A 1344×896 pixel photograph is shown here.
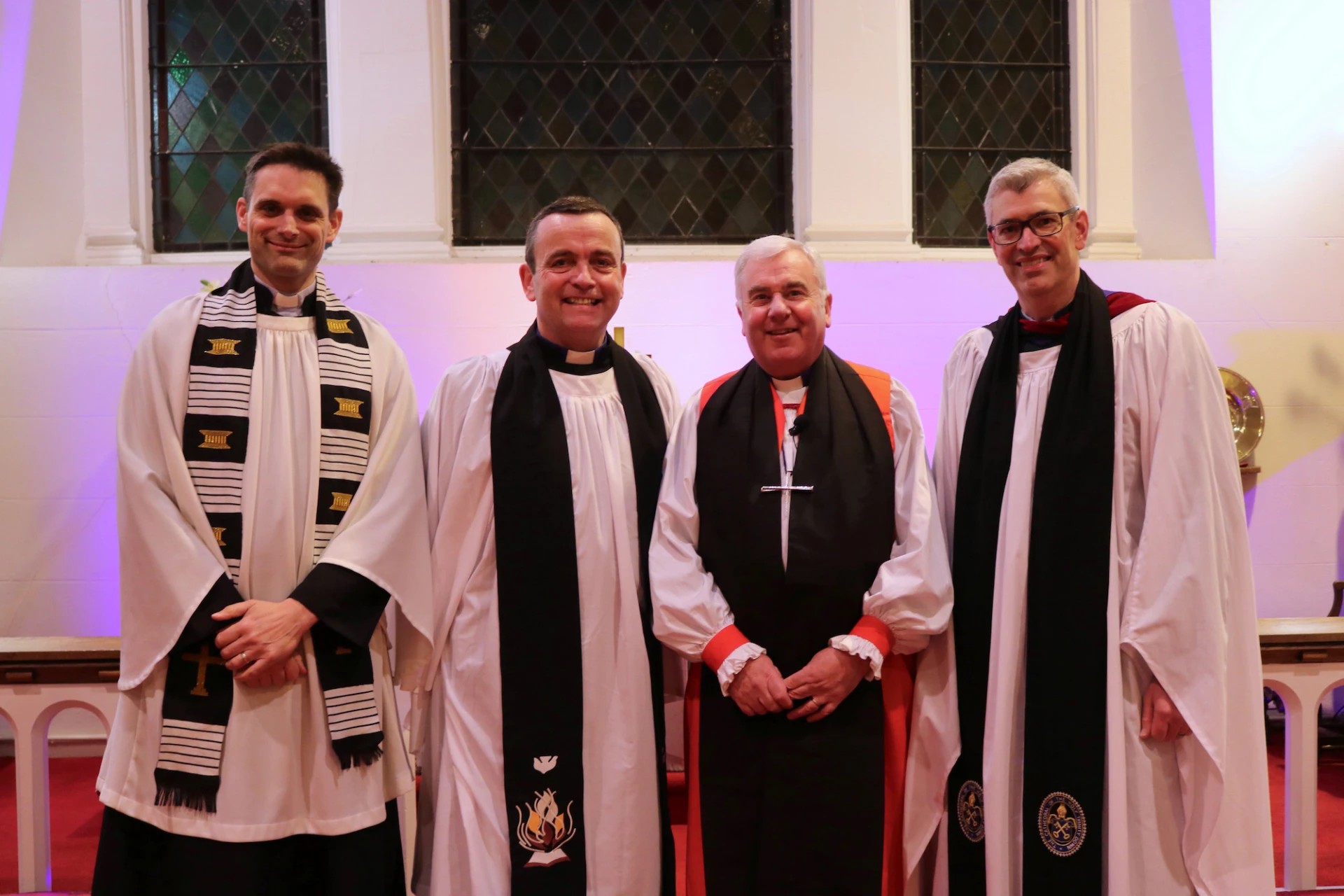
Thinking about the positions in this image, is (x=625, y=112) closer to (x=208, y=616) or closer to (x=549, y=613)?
(x=549, y=613)

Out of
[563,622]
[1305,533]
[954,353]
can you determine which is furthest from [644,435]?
[1305,533]

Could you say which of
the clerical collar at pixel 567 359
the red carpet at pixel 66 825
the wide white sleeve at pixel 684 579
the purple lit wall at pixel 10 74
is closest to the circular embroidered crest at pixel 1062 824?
the wide white sleeve at pixel 684 579

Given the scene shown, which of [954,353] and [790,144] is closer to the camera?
[954,353]

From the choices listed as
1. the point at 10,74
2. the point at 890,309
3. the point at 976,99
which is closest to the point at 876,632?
the point at 890,309

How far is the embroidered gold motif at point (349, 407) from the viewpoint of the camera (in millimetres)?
2531

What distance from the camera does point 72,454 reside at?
550cm

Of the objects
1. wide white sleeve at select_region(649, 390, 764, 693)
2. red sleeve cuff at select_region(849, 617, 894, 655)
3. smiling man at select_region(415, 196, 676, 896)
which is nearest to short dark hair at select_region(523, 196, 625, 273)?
smiling man at select_region(415, 196, 676, 896)

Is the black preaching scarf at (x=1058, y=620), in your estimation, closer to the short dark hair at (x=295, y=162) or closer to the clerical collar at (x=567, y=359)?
the clerical collar at (x=567, y=359)

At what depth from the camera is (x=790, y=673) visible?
8.39 ft

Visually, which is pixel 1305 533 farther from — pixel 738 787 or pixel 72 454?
pixel 72 454

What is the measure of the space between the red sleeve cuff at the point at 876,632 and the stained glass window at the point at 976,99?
4265 mm

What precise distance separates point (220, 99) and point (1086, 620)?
19.8 ft

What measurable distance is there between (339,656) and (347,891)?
22.5 inches

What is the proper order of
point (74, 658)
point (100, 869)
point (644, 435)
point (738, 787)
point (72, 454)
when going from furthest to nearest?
point (72, 454) → point (74, 658) → point (644, 435) → point (738, 787) → point (100, 869)
